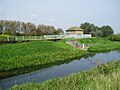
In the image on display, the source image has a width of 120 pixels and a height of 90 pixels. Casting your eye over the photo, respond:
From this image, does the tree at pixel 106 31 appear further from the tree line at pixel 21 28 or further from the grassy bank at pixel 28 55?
the grassy bank at pixel 28 55

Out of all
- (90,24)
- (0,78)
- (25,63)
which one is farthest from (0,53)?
(90,24)

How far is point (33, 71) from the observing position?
24.4 m

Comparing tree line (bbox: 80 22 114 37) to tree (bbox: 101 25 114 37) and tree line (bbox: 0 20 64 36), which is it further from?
tree line (bbox: 0 20 64 36)

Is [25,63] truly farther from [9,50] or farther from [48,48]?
[48,48]

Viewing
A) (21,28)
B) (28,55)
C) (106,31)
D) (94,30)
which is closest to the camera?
(28,55)

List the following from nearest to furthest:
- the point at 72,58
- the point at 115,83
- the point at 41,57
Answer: the point at 115,83 < the point at 41,57 < the point at 72,58

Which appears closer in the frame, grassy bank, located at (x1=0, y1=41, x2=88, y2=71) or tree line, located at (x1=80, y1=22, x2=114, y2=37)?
grassy bank, located at (x1=0, y1=41, x2=88, y2=71)

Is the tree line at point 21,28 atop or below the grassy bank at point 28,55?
atop

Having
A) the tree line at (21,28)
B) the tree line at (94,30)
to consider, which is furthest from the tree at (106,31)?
the tree line at (21,28)

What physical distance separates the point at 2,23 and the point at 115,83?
64.3 meters

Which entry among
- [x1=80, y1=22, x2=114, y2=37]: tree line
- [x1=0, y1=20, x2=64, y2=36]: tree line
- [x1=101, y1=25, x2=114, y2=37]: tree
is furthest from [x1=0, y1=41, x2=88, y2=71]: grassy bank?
[x1=101, y1=25, x2=114, y2=37]: tree

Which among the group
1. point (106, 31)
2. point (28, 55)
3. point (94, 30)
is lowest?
point (28, 55)

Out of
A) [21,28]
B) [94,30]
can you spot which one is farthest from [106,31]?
[21,28]

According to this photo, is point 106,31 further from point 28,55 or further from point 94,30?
point 28,55
